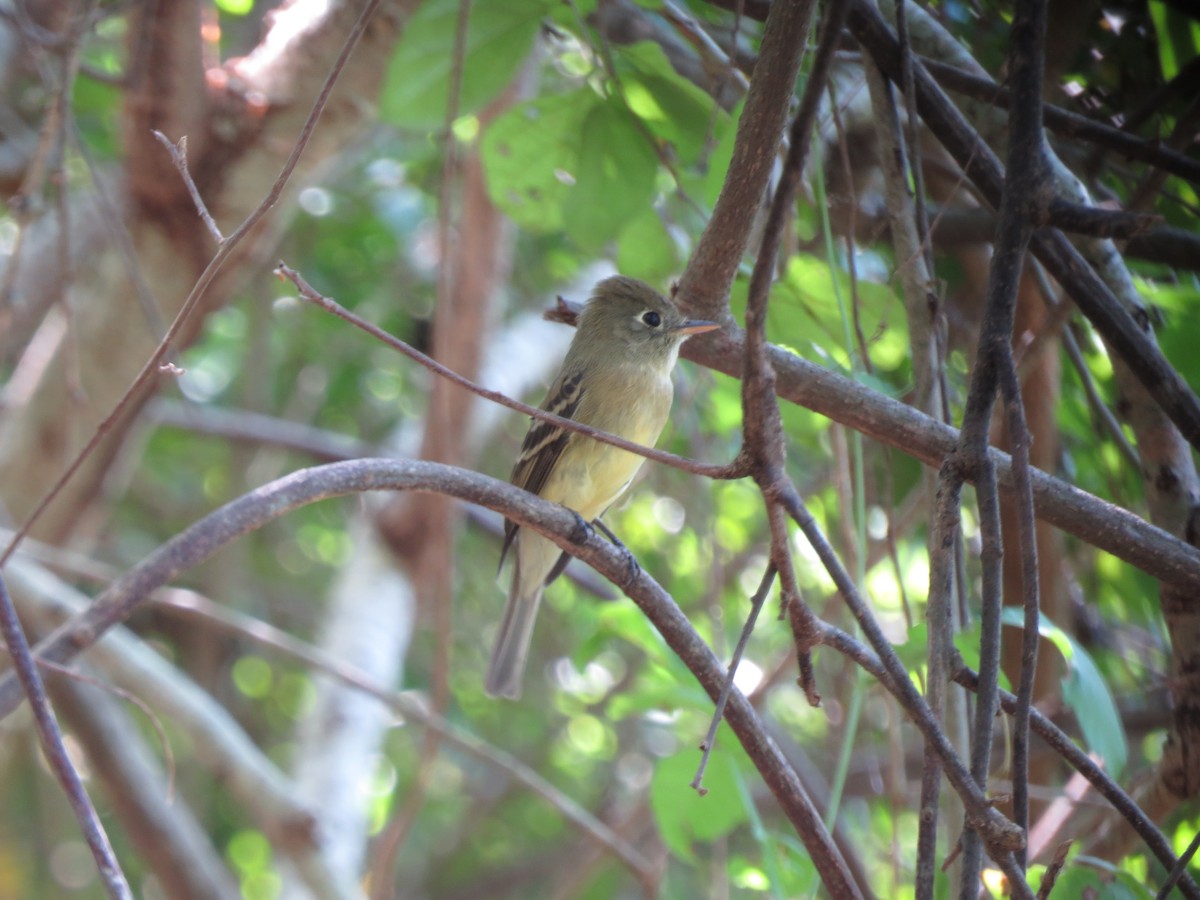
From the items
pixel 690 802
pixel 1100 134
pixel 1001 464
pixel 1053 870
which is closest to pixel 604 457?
pixel 690 802

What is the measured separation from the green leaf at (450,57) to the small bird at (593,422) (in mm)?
1066

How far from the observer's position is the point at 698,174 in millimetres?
2889

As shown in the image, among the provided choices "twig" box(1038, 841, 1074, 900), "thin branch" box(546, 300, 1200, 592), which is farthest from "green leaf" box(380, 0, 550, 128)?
"twig" box(1038, 841, 1074, 900)

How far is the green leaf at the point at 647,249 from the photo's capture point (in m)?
2.88

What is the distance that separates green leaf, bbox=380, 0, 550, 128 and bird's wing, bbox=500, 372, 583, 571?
1180mm

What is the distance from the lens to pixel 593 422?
370 cm

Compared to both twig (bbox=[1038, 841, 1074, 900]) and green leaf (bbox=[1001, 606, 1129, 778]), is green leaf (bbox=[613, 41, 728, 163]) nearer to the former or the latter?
green leaf (bbox=[1001, 606, 1129, 778])

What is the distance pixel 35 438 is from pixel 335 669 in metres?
1.40

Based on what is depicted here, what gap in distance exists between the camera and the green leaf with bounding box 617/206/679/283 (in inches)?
113

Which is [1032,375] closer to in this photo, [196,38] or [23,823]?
[196,38]

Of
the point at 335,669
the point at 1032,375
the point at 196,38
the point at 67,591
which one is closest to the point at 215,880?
the point at 335,669

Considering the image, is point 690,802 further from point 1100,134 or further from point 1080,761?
point 1100,134

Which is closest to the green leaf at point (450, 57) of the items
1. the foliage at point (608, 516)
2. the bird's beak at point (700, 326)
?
the foliage at point (608, 516)

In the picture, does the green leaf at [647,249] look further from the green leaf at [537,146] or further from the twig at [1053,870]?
the twig at [1053,870]
